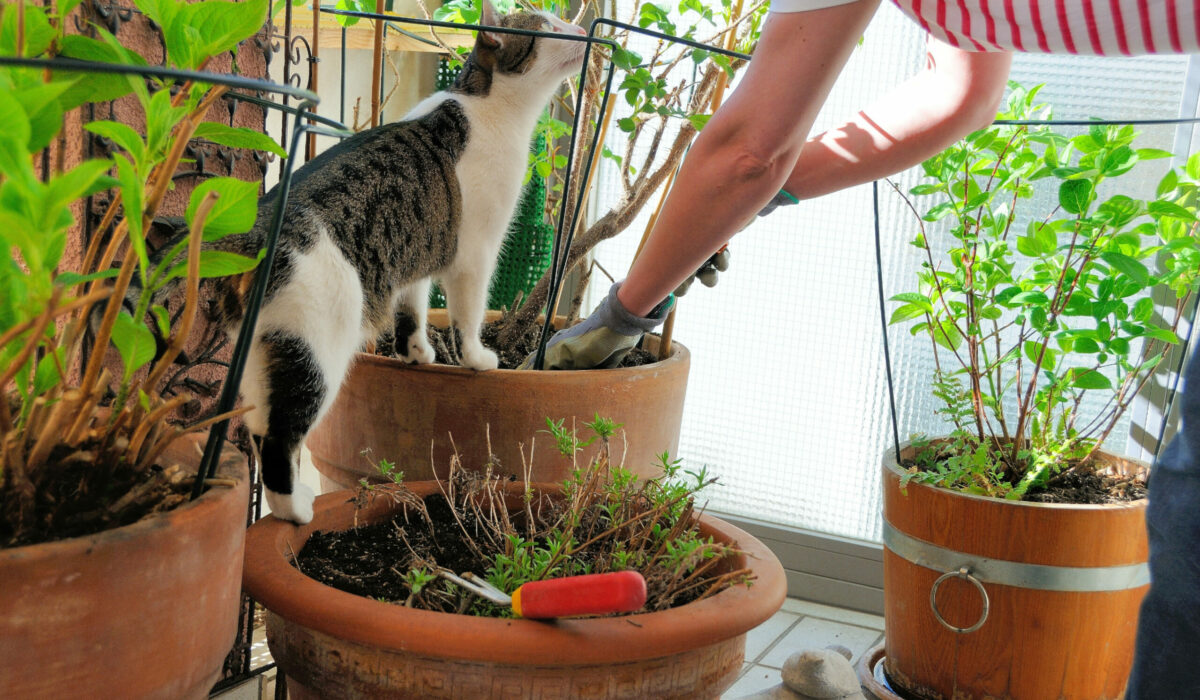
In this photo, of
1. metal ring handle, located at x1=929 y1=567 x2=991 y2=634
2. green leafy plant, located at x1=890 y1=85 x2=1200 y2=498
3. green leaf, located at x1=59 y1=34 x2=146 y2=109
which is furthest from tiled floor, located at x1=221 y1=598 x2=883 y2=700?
green leaf, located at x1=59 y1=34 x2=146 y2=109

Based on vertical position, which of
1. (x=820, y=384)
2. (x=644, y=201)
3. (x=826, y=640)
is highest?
(x=644, y=201)

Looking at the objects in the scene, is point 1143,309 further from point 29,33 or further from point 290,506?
point 29,33

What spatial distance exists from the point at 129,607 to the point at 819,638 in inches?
58.3

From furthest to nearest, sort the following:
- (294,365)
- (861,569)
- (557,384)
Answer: (861,569) < (557,384) < (294,365)

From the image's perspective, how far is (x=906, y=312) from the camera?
53.4 inches

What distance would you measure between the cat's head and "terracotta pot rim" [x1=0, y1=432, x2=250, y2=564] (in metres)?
0.85

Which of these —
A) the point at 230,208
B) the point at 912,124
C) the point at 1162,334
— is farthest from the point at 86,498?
the point at 1162,334

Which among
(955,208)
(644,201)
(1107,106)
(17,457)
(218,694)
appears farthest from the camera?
(1107,106)

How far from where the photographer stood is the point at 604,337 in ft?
4.13

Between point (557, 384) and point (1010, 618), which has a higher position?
point (557, 384)

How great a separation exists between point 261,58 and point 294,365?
454 mm

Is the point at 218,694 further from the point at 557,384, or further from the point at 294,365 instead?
the point at 557,384

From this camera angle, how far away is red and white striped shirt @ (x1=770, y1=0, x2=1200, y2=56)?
0.71 meters

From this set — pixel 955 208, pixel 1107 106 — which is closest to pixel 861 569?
pixel 955 208
